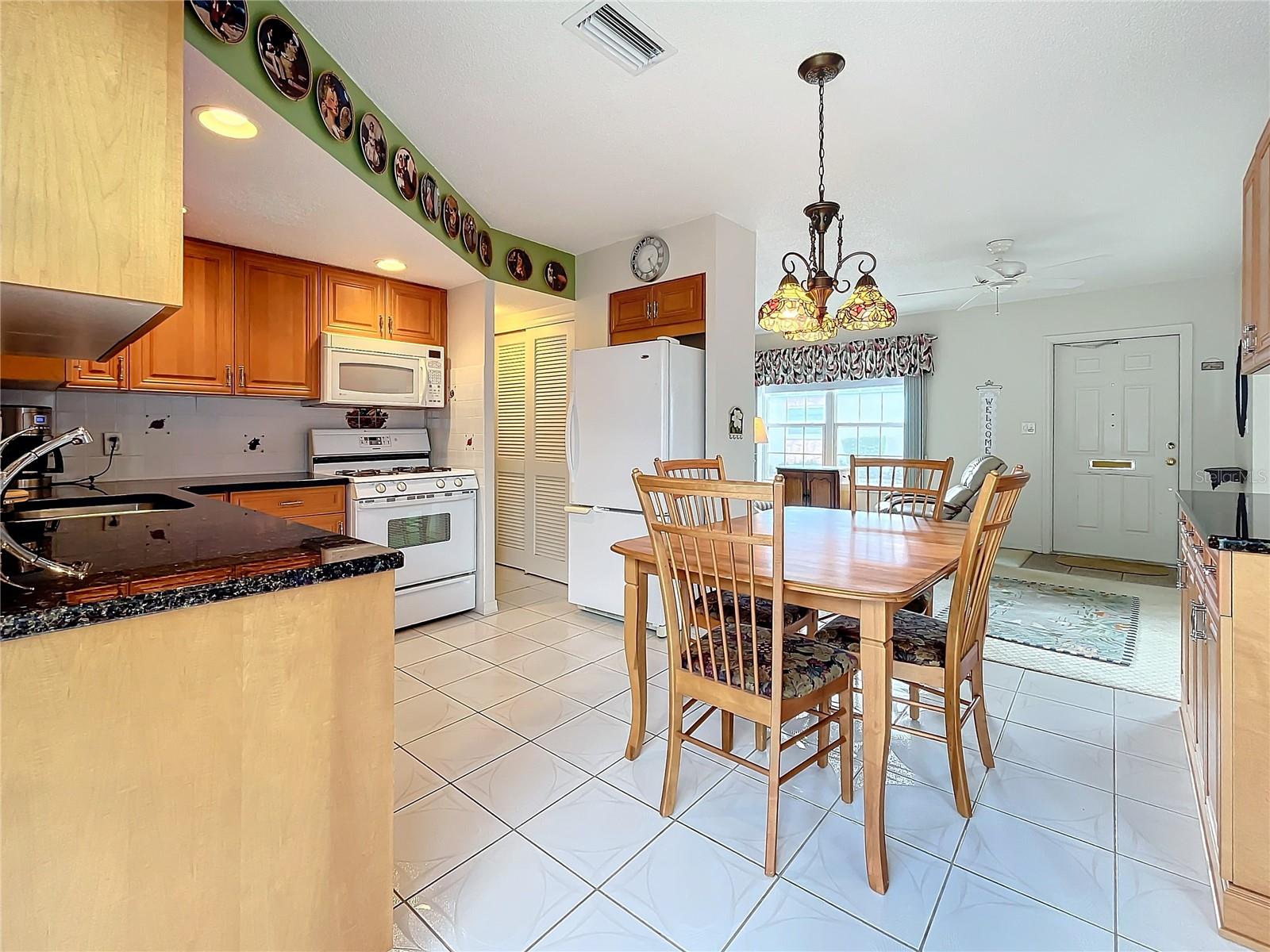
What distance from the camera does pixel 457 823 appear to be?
1.80 m

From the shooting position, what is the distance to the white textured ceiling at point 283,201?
1905 mm

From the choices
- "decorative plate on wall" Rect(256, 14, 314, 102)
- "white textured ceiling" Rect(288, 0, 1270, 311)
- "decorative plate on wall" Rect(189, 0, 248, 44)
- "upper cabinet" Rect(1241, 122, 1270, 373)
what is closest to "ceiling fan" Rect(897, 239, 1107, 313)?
"white textured ceiling" Rect(288, 0, 1270, 311)

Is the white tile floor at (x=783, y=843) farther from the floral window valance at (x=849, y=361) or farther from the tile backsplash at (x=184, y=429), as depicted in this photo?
the floral window valance at (x=849, y=361)

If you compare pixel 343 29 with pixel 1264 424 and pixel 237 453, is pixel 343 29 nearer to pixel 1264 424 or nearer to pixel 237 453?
pixel 237 453

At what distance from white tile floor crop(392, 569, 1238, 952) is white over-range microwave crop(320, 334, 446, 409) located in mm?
1868

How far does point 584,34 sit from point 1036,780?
2.78 metres

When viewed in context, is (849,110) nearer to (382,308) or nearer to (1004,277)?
(1004,277)

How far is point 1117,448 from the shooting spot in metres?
5.32

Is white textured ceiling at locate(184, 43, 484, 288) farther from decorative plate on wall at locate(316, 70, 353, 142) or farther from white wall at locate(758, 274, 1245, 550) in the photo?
white wall at locate(758, 274, 1245, 550)

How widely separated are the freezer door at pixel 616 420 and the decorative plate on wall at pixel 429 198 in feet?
3.73

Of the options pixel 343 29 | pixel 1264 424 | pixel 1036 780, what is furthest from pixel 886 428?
pixel 343 29

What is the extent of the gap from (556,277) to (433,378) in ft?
3.50

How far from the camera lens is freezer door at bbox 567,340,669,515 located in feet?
11.2

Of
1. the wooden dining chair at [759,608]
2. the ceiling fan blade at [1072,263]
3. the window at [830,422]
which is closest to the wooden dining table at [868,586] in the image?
the wooden dining chair at [759,608]
